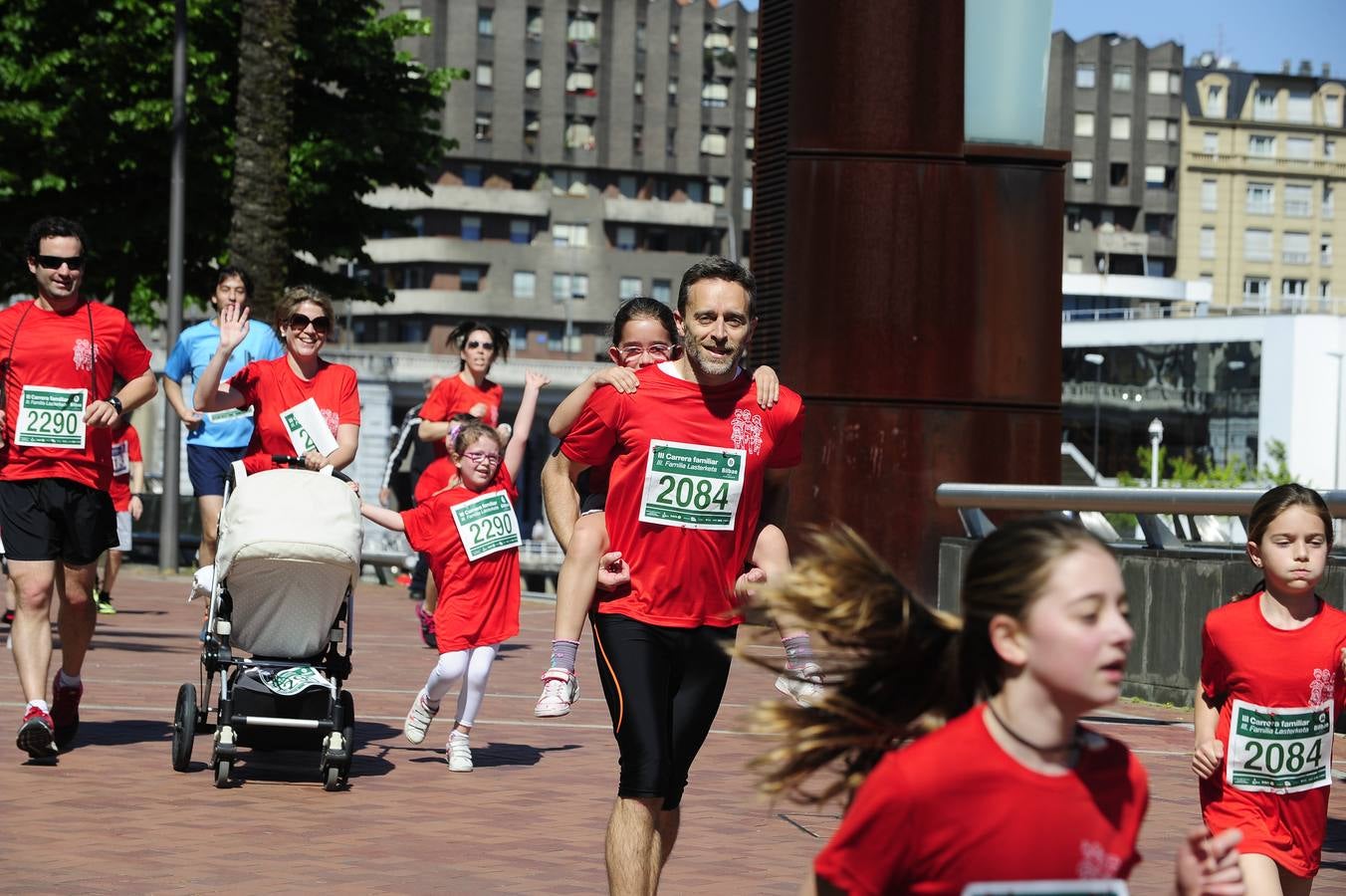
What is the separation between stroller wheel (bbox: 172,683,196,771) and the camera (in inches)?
369

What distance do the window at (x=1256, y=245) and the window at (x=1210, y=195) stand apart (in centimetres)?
352

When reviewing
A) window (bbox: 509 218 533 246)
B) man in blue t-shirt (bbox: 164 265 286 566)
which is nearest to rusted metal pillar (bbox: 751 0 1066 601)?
man in blue t-shirt (bbox: 164 265 286 566)

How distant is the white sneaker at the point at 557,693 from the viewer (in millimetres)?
6211

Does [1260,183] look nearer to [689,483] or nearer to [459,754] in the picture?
[459,754]

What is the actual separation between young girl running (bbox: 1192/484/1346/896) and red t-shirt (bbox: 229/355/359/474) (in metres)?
4.87

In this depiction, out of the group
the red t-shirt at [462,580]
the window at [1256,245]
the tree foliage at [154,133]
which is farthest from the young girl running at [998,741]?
the window at [1256,245]

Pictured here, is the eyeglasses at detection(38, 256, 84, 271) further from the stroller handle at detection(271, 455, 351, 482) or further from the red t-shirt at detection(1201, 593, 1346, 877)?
the red t-shirt at detection(1201, 593, 1346, 877)

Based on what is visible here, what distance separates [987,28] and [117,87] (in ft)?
70.6

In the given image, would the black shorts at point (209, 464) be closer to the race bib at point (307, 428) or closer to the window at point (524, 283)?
the race bib at point (307, 428)

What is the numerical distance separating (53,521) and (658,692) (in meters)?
4.32

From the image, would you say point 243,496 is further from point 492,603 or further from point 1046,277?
point 1046,277

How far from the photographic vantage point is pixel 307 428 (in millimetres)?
9805

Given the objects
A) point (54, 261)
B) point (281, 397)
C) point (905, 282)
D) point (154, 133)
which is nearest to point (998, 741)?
point (281, 397)

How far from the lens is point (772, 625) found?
4.07 metres
